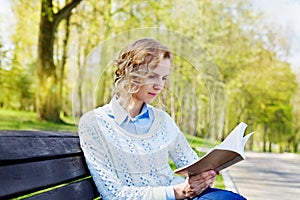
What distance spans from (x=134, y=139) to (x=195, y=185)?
0.91 ft

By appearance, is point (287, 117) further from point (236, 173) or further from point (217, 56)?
point (236, 173)

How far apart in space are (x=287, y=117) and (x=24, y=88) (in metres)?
15.0

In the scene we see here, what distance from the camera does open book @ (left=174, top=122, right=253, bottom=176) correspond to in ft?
5.41

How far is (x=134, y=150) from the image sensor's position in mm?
1960

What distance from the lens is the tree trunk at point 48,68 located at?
11984mm

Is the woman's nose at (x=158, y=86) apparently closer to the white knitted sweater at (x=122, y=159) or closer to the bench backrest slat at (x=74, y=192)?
the white knitted sweater at (x=122, y=159)

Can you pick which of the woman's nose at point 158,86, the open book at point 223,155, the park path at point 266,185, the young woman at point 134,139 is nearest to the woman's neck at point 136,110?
the young woman at point 134,139

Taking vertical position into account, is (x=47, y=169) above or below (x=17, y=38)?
below

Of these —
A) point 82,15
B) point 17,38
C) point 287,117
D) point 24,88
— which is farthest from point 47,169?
point 287,117

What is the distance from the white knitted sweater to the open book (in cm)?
20

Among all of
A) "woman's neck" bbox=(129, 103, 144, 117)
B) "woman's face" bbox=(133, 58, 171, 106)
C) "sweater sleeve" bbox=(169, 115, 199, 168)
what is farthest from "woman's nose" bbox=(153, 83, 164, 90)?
"sweater sleeve" bbox=(169, 115, 199, 168)

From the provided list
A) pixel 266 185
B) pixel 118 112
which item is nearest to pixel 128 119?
pixel 118 112

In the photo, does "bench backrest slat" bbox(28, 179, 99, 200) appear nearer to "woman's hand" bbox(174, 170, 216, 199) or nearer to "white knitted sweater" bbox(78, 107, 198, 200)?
"white knitted sweater" bbox(78, 107, 198, 200)

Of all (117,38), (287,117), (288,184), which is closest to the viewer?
(117,38)
